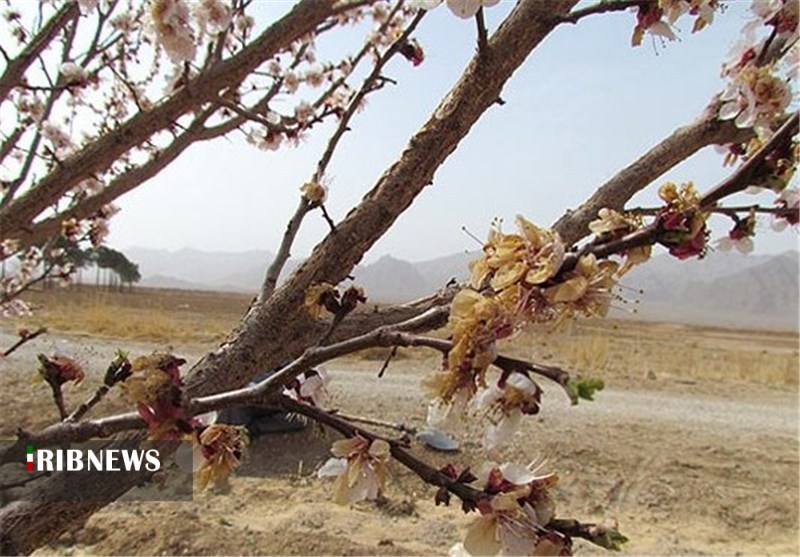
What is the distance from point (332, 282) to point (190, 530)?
135 inches

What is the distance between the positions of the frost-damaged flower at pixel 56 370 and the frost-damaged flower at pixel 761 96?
1.37 meters

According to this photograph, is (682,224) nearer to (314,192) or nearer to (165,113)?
(314,192)

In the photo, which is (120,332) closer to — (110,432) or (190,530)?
(190,530)

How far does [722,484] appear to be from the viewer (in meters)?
5.61

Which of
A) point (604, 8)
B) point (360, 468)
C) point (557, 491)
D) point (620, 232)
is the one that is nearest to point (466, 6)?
point (604, 8)

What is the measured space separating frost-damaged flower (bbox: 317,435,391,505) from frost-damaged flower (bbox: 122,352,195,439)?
210 millimetres

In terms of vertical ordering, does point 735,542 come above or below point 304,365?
below

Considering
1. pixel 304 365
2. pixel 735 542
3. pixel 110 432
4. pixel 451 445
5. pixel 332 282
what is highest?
pixel 332 282

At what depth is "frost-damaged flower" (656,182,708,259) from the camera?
715 mm

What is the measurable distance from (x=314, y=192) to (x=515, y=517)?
90cm

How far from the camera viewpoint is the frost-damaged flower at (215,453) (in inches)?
35.1

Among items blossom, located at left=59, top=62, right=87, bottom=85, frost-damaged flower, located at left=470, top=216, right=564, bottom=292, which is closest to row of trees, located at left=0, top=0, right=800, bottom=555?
frost-damaged flower, located at left=470, top=216, right=564, bottom=292

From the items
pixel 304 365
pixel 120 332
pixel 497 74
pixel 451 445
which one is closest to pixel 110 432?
pixel 304 365

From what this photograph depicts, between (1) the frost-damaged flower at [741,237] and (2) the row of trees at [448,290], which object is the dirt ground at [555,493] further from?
(1) the frost-damaged flower at [741,237]
